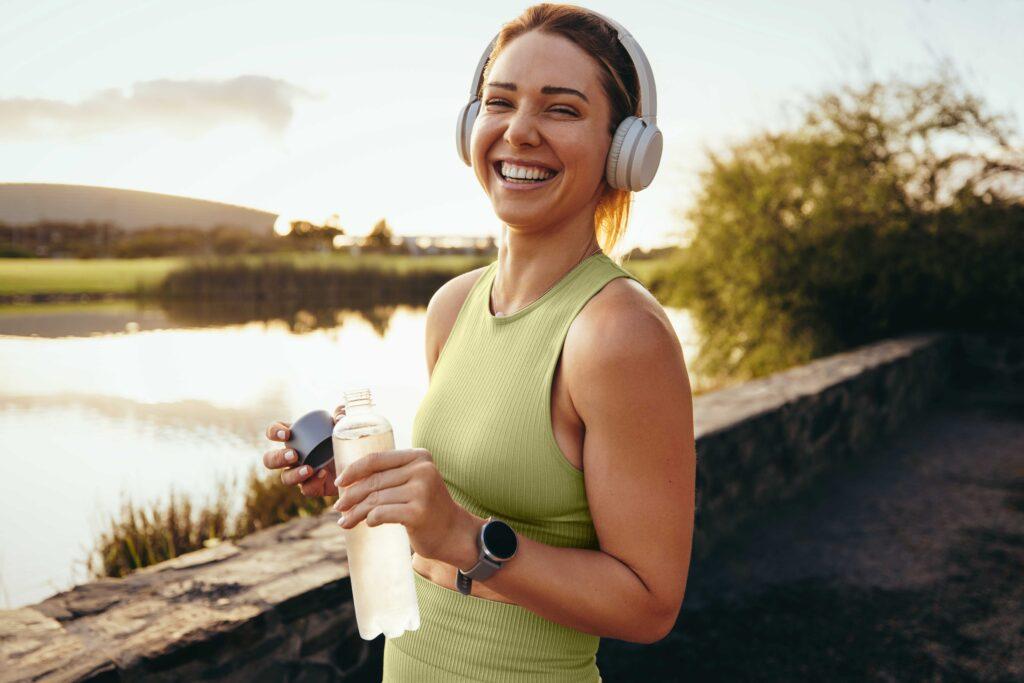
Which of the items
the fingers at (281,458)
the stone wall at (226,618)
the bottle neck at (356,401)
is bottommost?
the stone wall at (226,618)

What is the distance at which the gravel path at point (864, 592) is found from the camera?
3361mm

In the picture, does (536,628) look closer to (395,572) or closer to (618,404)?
(395,572)

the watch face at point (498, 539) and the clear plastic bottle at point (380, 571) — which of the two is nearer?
the watch face at point (498, 539)

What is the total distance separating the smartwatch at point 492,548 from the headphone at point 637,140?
633 mm

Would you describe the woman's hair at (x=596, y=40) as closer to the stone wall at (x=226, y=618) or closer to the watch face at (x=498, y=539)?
the watch face at (x=498, y=539)

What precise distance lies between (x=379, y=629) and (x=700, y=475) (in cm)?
320

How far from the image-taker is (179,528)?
5086mm

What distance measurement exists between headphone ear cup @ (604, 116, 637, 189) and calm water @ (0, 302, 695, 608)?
251 centimetres

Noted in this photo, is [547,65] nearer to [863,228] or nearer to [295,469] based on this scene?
[295,469]

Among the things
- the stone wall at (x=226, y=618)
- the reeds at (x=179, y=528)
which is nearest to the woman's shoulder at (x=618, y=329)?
the stone wall at (x=226, y=618)

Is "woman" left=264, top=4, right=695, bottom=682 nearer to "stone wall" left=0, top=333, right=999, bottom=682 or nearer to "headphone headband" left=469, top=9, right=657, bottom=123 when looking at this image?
"headphone headband" left=469, top=9, right=657, bottom=123

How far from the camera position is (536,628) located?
1.28 meters

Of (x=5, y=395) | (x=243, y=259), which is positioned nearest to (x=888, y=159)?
(x=5, y=395)

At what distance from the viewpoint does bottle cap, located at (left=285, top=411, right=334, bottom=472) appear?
4.31 feet
